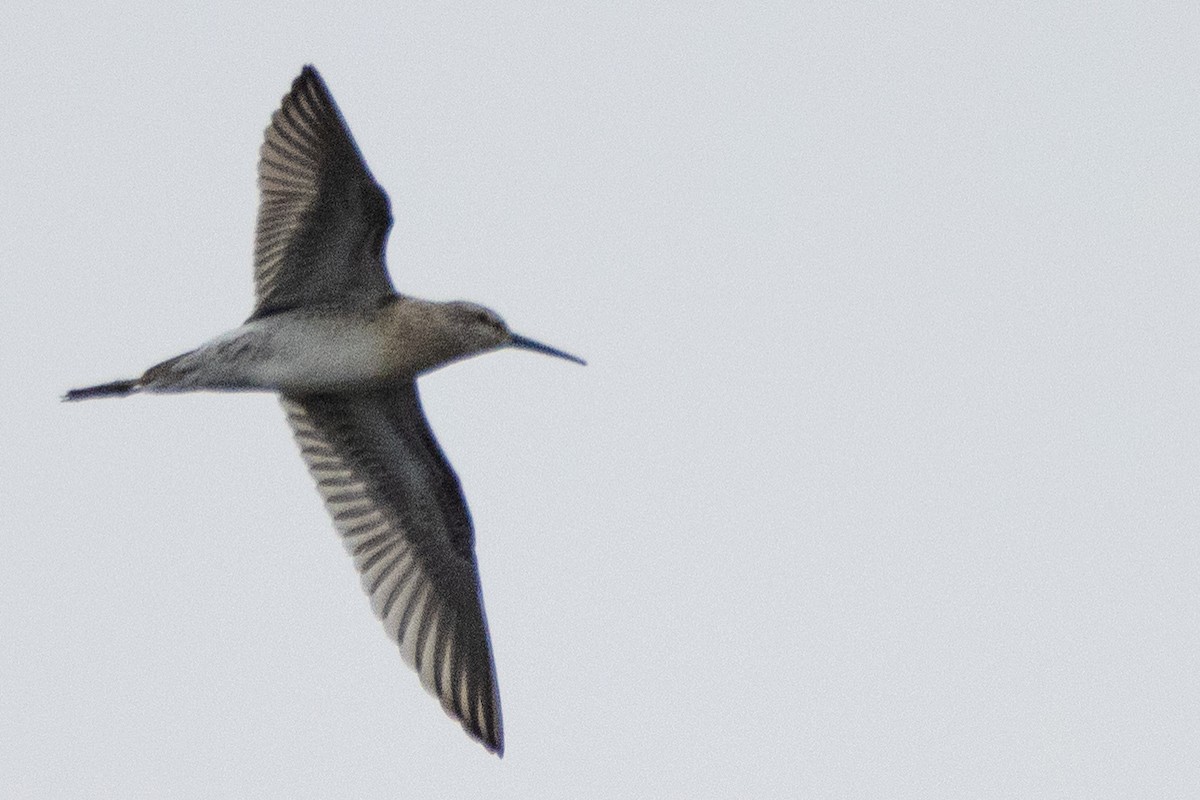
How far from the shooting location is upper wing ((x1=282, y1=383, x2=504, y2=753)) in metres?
13.5

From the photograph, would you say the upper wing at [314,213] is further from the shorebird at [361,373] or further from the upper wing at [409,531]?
the upper wing at [409,531]

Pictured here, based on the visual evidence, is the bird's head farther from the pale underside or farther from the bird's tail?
the bird's tail

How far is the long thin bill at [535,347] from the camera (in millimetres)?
13672

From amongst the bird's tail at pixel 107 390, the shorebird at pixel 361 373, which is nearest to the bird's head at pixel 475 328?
the shorebird at pixel 361 373

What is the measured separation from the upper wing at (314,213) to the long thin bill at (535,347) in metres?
1.15

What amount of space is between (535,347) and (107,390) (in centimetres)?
270

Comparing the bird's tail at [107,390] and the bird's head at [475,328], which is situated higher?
the bird's head at [475,328]

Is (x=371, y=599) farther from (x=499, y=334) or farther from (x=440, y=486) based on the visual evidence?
(x=499, y=334)

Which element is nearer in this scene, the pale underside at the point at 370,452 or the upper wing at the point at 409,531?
the pale underside at the point at 370,452

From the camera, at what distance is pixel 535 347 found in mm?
13883

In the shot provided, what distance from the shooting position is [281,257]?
12.8m

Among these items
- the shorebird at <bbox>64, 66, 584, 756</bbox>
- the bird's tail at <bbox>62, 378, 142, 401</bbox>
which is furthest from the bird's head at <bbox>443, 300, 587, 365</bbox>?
the bird's tail at <bbox>62, 378, 142, 401</bbox>

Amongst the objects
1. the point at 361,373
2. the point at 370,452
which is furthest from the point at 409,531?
the point at 361,373

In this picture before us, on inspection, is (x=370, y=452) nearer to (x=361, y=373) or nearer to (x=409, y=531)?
(x=409, y=531)
